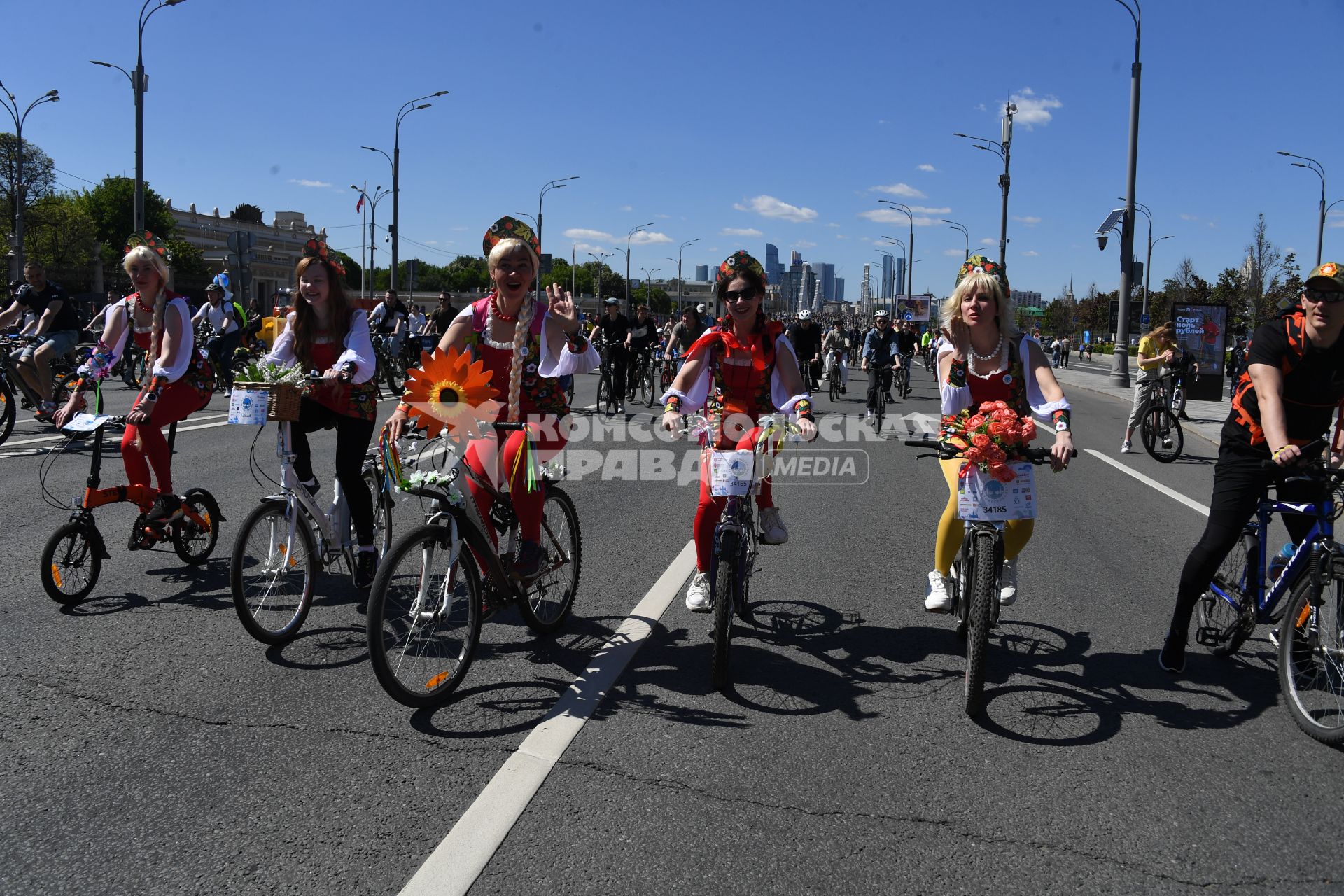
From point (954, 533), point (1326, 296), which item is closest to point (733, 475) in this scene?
point (954, 533)

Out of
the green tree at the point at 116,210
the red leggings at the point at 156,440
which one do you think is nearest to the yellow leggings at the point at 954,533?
the red leggings at the point at 156,440

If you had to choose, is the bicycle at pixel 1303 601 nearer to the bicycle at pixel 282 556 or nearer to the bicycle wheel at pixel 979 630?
the bicycle wheel at pixel 979 630

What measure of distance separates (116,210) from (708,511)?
113m

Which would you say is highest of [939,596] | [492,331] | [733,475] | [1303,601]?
[492,331]

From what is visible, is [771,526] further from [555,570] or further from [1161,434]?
[1161,434]

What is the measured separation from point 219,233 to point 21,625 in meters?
147

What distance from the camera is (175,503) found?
19.2ft

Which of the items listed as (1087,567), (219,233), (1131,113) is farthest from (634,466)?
(219,233)

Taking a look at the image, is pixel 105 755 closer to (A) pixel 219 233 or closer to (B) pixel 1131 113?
(B) pixel 1131 113

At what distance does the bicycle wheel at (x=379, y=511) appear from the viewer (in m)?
5.55

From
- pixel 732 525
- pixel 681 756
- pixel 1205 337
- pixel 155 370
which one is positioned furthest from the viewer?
pixel 1205 337

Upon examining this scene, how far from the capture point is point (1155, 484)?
11.0m

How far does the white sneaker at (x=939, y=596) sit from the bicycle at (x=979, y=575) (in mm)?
82

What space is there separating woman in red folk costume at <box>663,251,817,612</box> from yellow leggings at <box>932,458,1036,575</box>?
745mm
